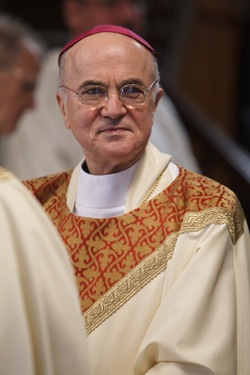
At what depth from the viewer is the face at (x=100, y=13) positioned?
455cm

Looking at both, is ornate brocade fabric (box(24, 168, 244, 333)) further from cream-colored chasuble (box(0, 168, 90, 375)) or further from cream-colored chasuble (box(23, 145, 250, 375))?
cream-colored chasuble (box(0, 168, 90, 375))

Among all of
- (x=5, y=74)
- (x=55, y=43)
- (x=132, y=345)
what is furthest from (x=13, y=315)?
(x=55, y=43)

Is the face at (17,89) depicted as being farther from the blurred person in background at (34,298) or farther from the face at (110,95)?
the blurred person in background at (34,298)

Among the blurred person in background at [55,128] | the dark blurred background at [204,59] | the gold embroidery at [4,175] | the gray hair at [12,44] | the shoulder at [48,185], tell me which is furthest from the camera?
the dark blurred background at [204,59]

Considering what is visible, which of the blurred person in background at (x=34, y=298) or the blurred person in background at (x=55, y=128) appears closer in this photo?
the blurred person in background at (x=34, y=298)

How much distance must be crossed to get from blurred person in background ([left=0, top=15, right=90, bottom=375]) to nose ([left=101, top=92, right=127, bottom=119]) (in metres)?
0.30

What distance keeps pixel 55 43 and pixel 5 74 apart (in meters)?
2.95

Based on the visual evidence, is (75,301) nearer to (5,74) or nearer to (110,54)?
(110,54)

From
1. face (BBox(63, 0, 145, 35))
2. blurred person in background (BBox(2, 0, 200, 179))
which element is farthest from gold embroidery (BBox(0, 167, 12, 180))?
face (BBox(63, 0, 145, 35))

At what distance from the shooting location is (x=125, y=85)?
2279mm

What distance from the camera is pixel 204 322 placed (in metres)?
2.25

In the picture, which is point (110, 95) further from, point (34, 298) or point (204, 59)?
point (204, 59)

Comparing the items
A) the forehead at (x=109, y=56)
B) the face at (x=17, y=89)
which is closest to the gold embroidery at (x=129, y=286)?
the forehead at (x=109, y=56)

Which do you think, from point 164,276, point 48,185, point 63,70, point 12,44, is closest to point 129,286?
point 164,276
